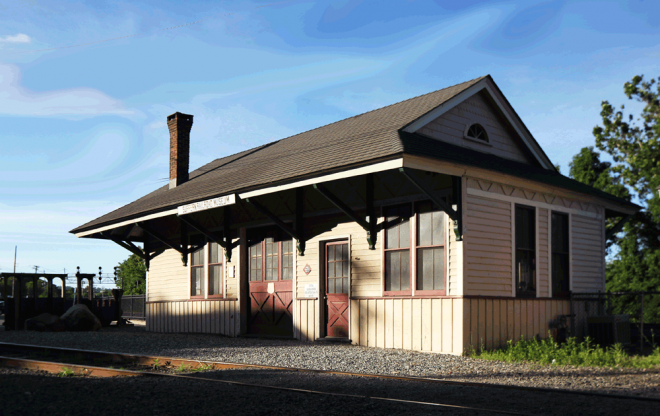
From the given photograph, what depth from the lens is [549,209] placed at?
1395cm

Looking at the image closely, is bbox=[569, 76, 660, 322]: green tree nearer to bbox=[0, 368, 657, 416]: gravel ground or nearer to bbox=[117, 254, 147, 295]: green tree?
bbox=[0, 368, 657, 416]: gravel ground

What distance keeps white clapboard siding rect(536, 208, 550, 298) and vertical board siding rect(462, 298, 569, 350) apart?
26 cm

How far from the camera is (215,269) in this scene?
17844 mm

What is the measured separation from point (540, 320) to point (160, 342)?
8.57 m

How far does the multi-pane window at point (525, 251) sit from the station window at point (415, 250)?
199cm

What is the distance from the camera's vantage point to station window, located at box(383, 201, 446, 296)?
12.2 meters

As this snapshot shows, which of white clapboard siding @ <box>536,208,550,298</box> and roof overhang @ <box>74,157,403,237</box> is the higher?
roof overhang @ <box>74,157,403,237</box>

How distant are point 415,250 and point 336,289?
8.24 feet

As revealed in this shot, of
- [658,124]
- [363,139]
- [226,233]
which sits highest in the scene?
[658,124]

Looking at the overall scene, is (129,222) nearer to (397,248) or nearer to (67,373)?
Result: (397,248)

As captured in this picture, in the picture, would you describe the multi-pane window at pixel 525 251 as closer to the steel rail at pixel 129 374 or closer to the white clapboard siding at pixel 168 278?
the steel rail at pixel 129 374

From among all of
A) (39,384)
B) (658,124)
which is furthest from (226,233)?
(658,124)

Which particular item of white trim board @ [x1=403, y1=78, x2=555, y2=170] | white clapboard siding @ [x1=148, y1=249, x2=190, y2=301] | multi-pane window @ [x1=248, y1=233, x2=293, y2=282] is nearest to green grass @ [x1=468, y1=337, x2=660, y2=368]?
white trim board @ [x1=403, y1=78, x2=555, y2=170]

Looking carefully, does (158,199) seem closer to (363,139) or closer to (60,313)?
(60,313)
